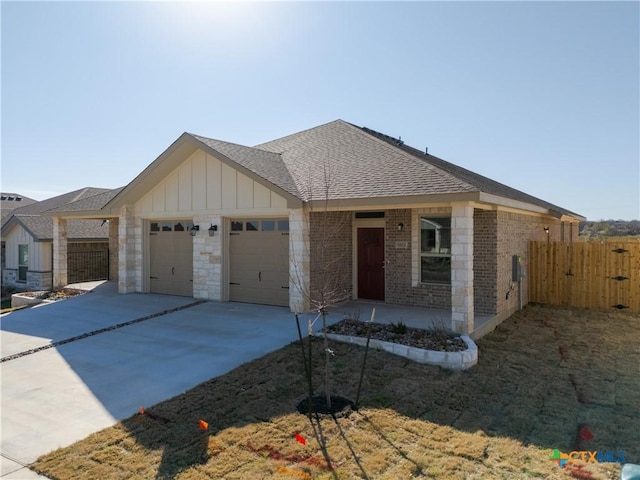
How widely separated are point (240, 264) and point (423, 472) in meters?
9.02

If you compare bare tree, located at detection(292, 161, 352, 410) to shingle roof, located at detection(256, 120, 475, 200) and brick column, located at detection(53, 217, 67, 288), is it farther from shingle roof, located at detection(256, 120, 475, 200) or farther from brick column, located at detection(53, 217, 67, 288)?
brick column, located at detection(53, 217, 67, 288)

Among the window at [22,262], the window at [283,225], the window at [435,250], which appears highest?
the window at [283,225]

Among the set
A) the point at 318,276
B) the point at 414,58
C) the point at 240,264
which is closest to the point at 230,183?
the point at 240,264

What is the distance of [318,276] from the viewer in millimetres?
11359

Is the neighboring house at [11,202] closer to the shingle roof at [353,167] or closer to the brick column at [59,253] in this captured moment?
the brick column at [59,253]

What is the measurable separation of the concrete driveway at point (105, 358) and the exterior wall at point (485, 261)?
4.63 m

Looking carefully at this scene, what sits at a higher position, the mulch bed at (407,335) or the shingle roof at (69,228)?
the shingle roof at (69,228)

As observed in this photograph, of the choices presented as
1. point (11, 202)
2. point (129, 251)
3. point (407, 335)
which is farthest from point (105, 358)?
point (11, 202)

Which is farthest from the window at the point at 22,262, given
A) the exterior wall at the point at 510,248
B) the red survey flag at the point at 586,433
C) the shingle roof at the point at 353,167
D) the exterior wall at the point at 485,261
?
the red survey flag at the point at 586,433

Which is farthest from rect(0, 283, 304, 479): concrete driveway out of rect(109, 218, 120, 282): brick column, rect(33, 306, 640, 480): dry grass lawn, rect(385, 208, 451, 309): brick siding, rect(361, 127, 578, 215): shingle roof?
rect(109, 218, 120, 282): brick column

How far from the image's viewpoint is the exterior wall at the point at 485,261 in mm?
10305

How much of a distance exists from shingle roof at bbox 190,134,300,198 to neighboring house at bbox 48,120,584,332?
0.06 metres

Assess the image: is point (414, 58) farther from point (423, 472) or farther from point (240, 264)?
point (423, 472)

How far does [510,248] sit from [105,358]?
967 cm
